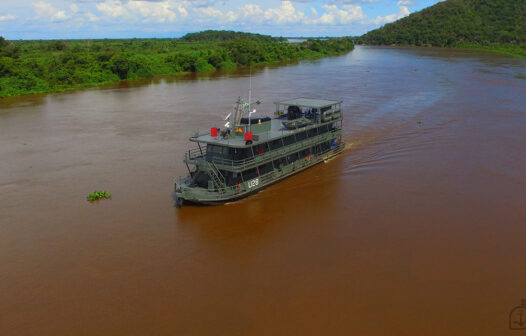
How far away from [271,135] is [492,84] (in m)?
50.5

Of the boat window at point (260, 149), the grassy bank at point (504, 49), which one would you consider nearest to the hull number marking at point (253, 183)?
the boat window at point (260, 149)

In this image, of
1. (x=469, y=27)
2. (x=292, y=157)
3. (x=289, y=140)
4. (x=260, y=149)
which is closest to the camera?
(x=260, y=149)

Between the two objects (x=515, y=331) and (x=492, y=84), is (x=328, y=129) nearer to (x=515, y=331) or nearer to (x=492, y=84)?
(x=515, y=331)

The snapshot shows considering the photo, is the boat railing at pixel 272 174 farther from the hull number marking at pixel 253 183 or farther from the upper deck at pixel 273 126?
the upper deck at pixel 273 126

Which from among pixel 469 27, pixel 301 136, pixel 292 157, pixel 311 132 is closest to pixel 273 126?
pixel 301 136

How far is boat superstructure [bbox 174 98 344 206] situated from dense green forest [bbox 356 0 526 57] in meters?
108

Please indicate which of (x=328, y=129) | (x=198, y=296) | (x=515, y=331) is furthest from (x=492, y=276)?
(x=328, y=129)

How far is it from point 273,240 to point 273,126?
360 inches

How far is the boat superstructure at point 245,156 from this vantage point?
2047 cm

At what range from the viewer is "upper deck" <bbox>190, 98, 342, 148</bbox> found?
21062 mm

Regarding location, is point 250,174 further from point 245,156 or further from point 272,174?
point 272,174

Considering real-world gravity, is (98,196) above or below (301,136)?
below

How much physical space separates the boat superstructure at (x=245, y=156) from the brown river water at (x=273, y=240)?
0.95 metres

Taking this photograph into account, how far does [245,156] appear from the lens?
2102 centimetres
